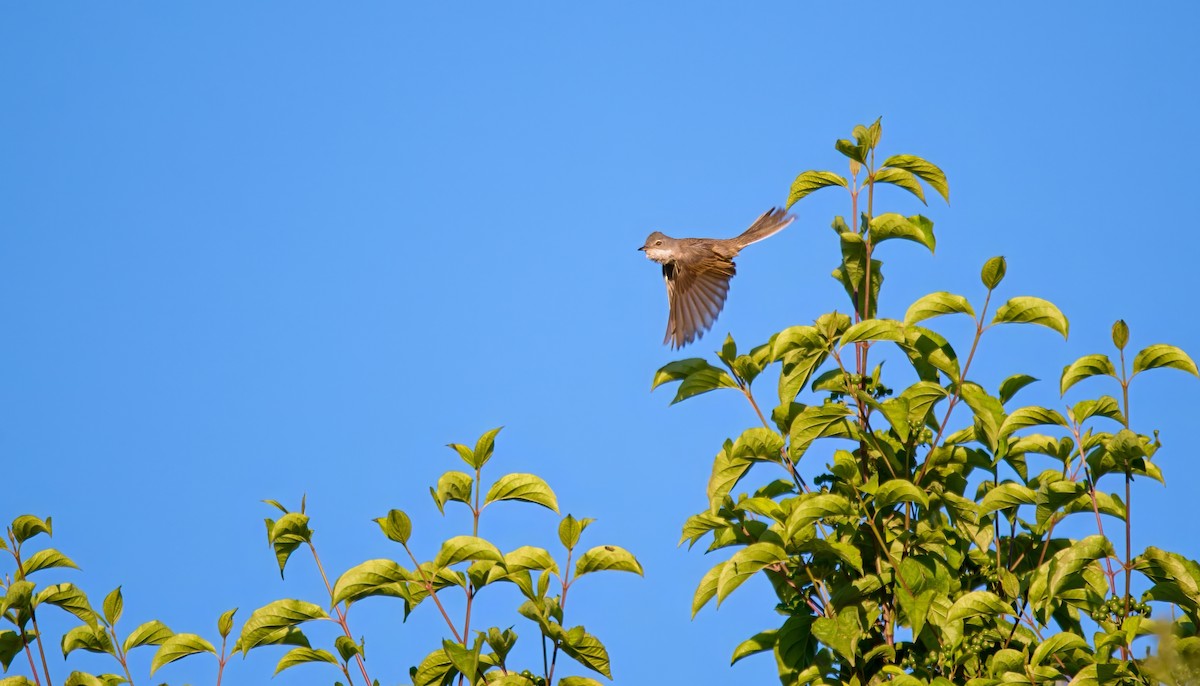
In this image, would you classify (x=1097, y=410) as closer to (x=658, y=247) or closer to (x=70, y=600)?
(x=70, y=600)

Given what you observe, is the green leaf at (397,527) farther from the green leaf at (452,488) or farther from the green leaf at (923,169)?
the green leaf at (923,169)

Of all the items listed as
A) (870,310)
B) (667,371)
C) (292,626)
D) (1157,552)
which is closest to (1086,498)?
(1157,552)

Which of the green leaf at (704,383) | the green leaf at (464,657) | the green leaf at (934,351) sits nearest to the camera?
the green leaf at (464,657)

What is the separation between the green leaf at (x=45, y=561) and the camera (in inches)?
210

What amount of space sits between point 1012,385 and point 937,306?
0.61 meters

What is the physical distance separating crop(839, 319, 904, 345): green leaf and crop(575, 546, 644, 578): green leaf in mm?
1174

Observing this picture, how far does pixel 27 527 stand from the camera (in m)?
5.28

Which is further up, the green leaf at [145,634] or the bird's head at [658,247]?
the bird's head at [658,247]

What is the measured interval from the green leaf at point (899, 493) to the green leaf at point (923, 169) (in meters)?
1.34

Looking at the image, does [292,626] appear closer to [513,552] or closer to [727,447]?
[513,552]

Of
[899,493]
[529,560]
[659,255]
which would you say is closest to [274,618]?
[529,560]

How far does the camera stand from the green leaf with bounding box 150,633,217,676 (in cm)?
512

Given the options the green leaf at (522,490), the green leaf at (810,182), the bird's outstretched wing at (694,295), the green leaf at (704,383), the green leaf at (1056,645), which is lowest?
the green leaf at (1056,645)

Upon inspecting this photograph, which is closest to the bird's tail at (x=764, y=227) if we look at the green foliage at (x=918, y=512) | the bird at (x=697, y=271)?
the bird at (x=697, y=271)
